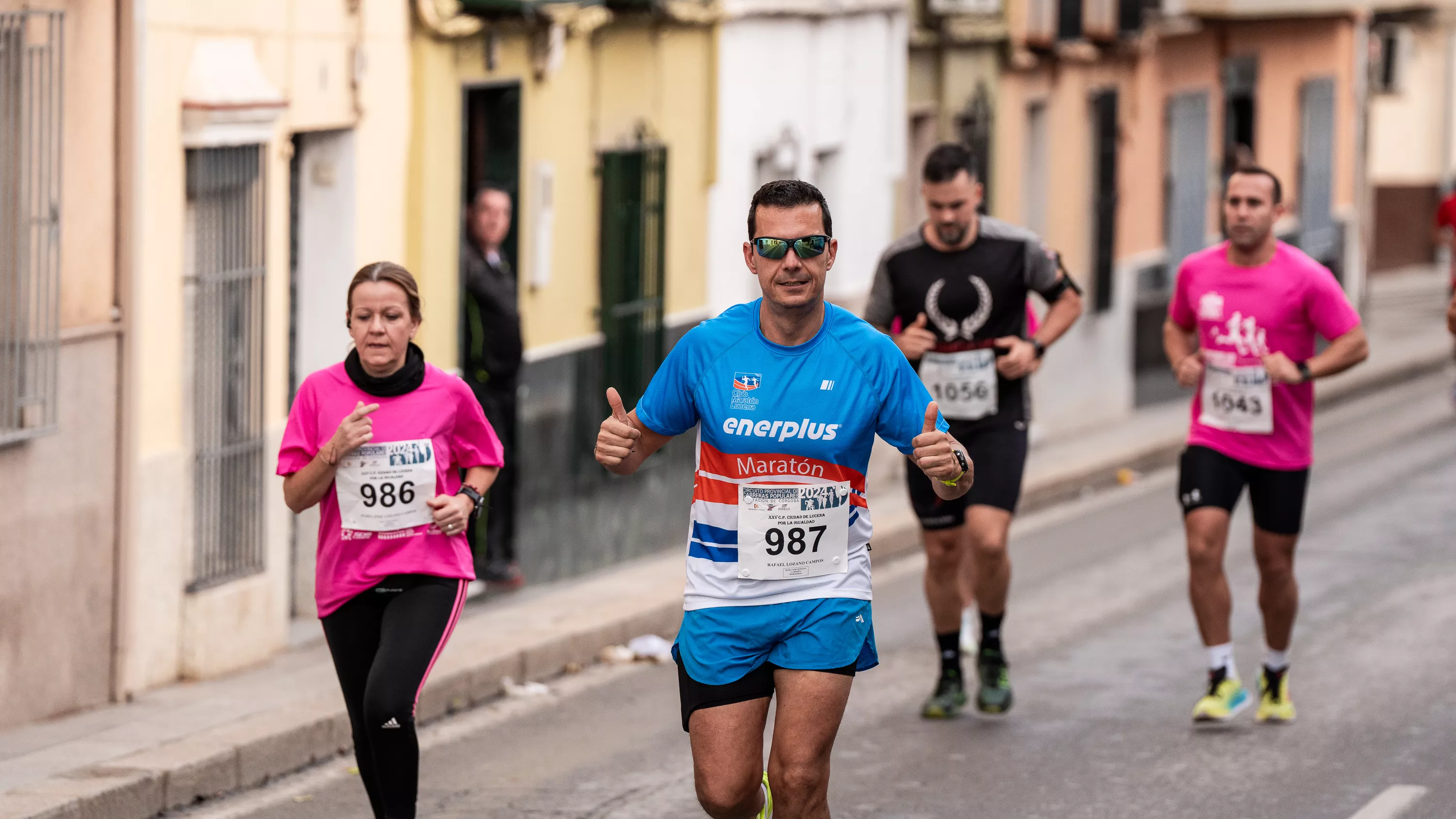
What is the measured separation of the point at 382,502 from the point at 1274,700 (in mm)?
4068

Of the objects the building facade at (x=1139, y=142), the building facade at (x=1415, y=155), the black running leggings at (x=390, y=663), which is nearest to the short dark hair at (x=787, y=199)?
the black running leggings at (x=390, y=663)

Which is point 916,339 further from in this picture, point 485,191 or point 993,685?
point 485,191

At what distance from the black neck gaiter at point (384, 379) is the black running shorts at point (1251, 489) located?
3.52 meters

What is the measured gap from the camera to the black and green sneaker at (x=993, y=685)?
9.84 m

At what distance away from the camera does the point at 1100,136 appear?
935 inches

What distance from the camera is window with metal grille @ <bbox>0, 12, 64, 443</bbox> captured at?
9.19 m

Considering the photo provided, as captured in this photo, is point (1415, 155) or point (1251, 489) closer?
point (1251, 489)

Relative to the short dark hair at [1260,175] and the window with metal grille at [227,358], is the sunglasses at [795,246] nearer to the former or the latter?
the short dark hair at [1260,175]

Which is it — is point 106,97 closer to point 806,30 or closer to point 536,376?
point 536,376

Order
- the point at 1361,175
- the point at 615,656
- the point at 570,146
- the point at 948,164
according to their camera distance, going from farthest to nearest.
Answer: the point at 1361,175
the point at 570,146
the point at 615,656
the point at 948,164

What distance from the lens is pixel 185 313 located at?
418 inches

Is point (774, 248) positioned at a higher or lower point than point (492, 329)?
higher

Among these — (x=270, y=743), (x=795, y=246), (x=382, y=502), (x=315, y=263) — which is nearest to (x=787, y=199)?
(x=795, y=246)

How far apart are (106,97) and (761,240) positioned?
4.42m
